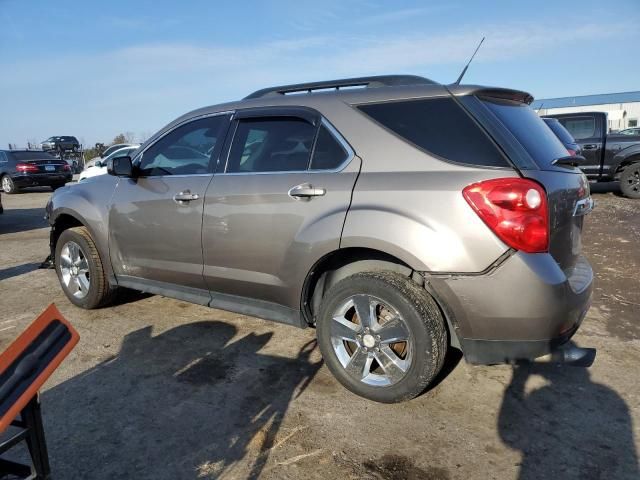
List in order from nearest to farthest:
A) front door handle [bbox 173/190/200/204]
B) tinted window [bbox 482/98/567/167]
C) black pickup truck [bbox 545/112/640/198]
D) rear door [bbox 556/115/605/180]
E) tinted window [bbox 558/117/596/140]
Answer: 1. tinted window [bbox 482/98/567/167]
2. front door handle [bbox 173/190/200/204]
3. black pickup truck [bbox 545/112/640/198]
4. rear door [bbox 556/115/605/180]
5. tinted window [bbox 558/117/596/140]

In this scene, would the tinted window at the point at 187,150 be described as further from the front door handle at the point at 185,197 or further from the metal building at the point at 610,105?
the metal building at the point at 610,105

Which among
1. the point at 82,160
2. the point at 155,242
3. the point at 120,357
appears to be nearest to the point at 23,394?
the point at 120,357

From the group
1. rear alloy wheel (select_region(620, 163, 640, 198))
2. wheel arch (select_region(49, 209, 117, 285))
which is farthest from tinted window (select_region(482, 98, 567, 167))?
rear alloy wheel (select_region(620, 163, 640, 198))

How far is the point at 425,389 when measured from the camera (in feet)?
8.93

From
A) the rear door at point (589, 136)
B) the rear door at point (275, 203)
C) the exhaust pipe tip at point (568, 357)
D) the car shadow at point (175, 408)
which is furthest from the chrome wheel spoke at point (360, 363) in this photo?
the rear door at point (589, 136)

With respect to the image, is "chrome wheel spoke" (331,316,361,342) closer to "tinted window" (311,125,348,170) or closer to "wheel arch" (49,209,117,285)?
"tinted window" (311,125,348,170)

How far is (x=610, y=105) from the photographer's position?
183 feet

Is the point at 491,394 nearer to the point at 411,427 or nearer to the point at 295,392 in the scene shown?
the point at 411,427

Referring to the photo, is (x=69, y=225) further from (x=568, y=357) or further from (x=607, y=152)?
(x=607, y=152)

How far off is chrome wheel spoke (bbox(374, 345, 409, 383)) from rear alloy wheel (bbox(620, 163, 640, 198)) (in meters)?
10.3

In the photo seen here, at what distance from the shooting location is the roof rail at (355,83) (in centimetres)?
298

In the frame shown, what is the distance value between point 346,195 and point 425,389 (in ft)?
3.93

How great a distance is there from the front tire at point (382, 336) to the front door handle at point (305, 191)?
1.76 feet

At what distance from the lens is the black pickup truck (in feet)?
34.3
